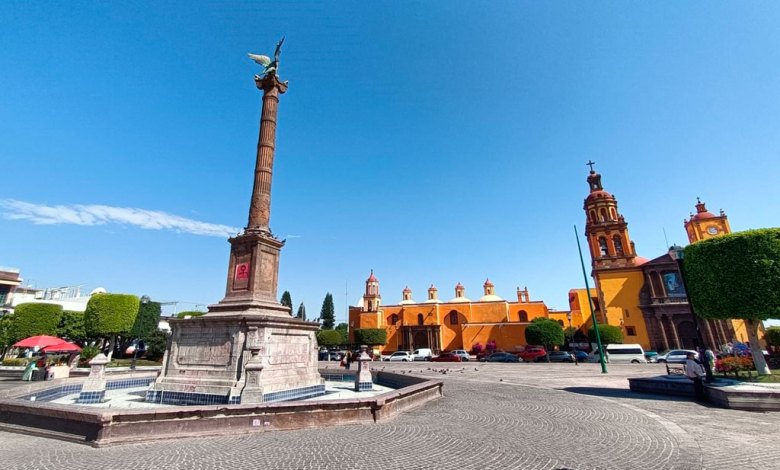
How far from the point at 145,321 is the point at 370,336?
25.5 meters

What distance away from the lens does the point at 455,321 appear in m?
48.7

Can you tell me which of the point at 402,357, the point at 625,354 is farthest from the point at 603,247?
the point at 402,357

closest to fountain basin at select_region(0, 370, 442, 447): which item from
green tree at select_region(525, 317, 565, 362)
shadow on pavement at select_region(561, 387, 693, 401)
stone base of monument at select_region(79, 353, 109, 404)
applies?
stone base of monument at select_region(79, 353, 109, 404)

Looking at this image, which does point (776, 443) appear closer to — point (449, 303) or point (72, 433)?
point (72, 433)

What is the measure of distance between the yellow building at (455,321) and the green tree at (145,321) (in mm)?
24991

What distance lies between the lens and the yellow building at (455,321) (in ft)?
149

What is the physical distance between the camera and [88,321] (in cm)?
2739

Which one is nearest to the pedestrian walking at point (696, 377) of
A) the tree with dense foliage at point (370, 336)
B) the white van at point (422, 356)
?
the white van at point (422, 356)

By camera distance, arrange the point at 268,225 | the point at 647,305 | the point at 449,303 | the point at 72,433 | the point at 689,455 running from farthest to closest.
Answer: the point at 449,303, the point at 647,305, the point at 268,225, the point at 72,433, the point at 689,455

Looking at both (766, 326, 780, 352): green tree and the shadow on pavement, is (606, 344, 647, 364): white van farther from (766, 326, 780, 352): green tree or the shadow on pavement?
the shadow on pavement

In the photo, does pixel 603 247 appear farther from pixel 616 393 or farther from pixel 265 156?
pixel 265 156

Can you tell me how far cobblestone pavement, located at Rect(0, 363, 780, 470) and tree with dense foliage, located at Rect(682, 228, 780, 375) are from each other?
4817 millimetres

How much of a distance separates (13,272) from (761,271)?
66.1 meters

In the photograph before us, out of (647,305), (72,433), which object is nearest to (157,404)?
(72,433)
